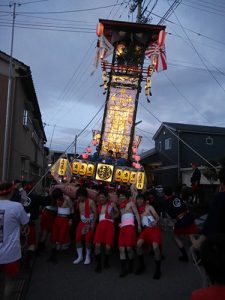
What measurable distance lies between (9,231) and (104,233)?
11.3 feet

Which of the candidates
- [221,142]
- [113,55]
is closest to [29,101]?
[113,55]

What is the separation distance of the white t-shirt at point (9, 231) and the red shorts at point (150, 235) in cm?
344

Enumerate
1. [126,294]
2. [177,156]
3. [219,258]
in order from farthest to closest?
[177,156], [126,294], [219,258]

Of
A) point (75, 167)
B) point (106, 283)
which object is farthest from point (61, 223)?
point (75, 167)

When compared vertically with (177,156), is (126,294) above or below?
below

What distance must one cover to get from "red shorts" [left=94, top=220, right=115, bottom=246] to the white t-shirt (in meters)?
3.18

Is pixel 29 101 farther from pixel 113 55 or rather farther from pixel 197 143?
pixel 197 143

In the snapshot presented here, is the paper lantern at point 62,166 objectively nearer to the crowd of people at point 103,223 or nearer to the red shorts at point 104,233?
the crowd of people at point 103,223

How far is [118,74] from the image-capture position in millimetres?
20188

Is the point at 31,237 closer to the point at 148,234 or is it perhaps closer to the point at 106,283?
the point at 106,283

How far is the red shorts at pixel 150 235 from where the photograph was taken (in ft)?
24.7

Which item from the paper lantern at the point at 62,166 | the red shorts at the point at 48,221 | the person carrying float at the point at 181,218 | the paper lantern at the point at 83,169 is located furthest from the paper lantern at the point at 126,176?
the person carrying float at the point at 181,218

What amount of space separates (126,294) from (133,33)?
54.6 ft

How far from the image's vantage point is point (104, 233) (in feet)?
25.9
